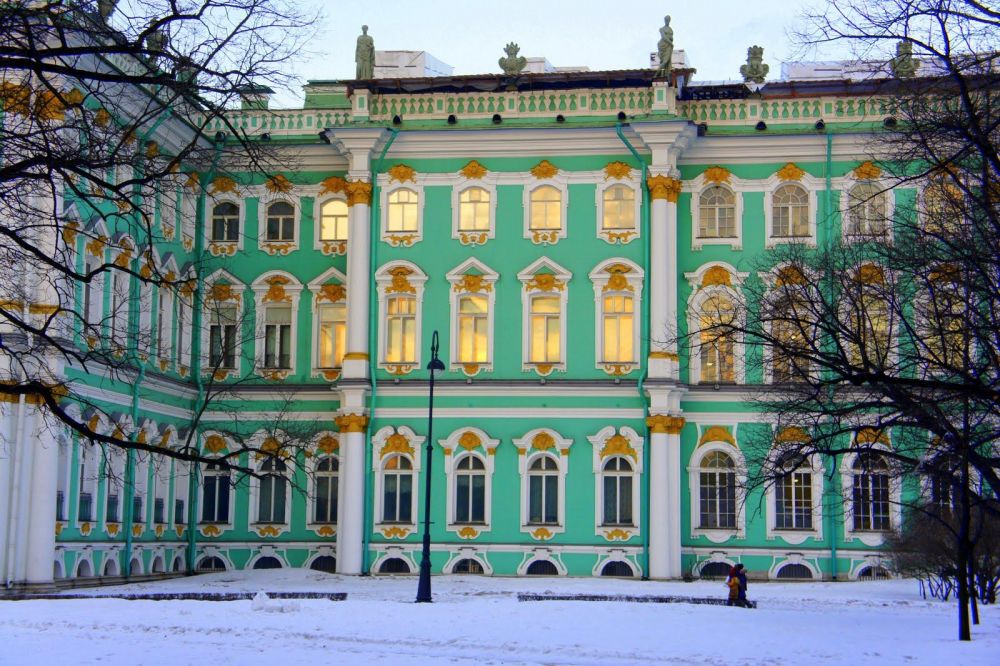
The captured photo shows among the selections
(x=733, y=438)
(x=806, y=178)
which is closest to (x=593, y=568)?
(x=733, y=438)

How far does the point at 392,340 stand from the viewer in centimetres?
4247

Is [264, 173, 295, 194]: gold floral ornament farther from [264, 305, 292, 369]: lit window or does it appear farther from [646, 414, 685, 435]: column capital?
[264, 305, 292, 369]: lit window

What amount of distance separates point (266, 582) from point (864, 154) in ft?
64.8

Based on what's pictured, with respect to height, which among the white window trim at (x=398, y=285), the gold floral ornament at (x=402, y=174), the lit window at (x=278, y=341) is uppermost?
the gold floral ornament at (x=402, y=174)

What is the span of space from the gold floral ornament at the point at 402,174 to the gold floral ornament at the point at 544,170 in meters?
3.37

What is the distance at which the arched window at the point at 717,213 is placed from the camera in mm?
42688

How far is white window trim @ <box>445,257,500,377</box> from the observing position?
42.2 meters

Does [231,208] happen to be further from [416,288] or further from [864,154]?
[864,154]

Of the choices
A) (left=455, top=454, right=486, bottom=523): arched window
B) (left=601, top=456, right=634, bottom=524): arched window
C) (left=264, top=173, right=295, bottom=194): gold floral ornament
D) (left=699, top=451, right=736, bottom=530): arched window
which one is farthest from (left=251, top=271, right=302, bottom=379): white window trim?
(left=264, top=173, right=295, bottom=194): gold floral ornament

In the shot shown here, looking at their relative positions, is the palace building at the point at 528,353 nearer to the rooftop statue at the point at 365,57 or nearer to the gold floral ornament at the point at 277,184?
the rooftop statue at the point at 365,57

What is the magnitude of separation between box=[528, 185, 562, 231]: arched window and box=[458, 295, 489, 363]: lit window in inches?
101

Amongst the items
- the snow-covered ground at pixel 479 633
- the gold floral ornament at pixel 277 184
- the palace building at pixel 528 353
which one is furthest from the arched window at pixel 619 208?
the gold floral ornament at pixel 277 184

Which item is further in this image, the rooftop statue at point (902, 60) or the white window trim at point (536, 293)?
the white window trim at point (536, 293)

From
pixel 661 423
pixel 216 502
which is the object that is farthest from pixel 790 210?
pixel 216 502
